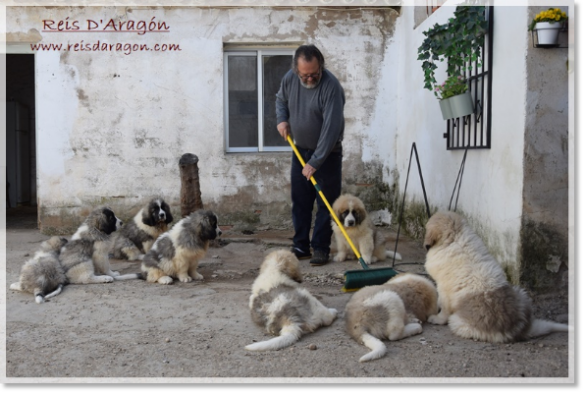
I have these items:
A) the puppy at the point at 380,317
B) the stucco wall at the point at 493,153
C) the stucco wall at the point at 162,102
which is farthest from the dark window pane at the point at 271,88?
the puppy at the point at 380,317

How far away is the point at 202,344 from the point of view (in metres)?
4.23

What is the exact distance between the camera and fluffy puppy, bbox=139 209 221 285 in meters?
6.02

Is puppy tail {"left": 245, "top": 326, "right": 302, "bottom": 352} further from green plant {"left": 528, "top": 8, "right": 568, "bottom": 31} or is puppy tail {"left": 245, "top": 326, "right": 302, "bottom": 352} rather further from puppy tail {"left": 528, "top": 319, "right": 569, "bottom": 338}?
green plant {"left": 528, "top": 8, "right": 568, "bottom": 31}

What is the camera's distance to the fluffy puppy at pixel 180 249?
602cm

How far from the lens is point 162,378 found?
12.0 ft

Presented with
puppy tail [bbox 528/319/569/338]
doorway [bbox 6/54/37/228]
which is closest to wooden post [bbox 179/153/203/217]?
puppy tail [bbox 528/319/569/338]

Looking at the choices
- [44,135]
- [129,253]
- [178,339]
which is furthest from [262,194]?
[178,339]

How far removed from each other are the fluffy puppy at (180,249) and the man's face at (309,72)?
199 cm

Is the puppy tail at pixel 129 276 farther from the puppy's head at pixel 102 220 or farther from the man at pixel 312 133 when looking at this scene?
the man at pixel 312 133

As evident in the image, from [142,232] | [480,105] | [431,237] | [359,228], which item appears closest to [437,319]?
[431,237]

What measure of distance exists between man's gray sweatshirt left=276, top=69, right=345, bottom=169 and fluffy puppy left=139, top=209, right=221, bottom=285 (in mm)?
1451

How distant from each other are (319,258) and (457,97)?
252cm

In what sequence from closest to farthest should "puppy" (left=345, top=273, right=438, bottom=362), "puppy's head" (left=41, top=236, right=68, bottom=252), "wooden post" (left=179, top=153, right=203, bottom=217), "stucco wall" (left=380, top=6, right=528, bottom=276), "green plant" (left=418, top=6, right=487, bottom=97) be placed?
"puppy" (left=345, top=273, right=438, bottom=362) < "stucco wall" (left=380, top=6, right=528, bottom=276) < "green plant" (left=418, top=6, right=487, bottom=97) < "puppy's head" (left=41, top=236, right=68, bottom=252) < "wooden post" (left=179, top=153, right=203, bottom=217)

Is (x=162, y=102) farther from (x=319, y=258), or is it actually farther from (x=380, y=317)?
(x=380, y=317)
